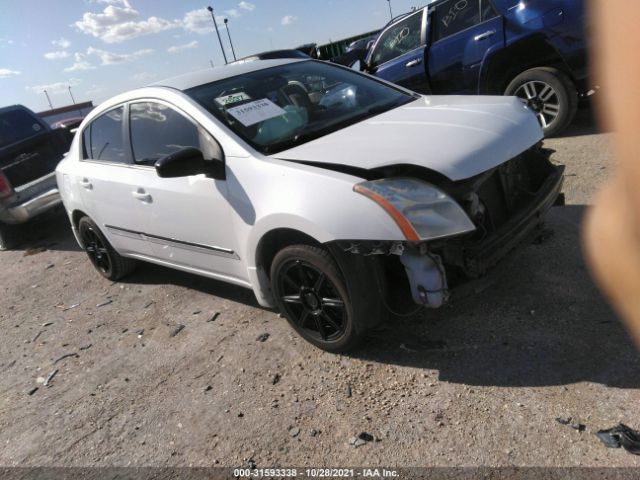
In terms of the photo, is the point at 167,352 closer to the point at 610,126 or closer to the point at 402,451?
the point at 402,451

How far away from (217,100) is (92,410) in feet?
6.91

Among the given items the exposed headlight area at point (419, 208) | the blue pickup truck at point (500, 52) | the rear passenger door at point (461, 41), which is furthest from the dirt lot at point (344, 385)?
the rear passenger door at point (461, 41)

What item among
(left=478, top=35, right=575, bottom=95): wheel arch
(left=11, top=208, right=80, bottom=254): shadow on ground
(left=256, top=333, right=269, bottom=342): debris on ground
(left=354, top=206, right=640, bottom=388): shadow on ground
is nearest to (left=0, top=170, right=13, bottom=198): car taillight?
(left=11, top=208, right=80, bottom=254): shadow on ground

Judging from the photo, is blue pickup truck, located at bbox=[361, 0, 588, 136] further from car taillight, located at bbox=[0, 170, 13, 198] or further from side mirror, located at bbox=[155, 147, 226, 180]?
car taillight, located at bbox=[0, 170, 13, 198]

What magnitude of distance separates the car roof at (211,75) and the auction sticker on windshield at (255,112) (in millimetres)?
505

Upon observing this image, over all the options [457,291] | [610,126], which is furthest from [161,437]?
[610,126]

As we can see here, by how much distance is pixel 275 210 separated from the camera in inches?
111

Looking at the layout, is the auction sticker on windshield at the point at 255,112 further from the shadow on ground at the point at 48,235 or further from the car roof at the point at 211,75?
the shadow on ground at the point at 48,235

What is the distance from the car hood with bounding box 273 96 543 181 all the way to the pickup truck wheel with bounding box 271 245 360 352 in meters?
0.53

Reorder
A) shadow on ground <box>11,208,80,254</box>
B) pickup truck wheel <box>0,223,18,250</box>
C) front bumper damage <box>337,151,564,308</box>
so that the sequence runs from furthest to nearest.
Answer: pickup truck wheel <box>0,223,18,250</box>
shadow on ground <box>11,208,80,254</box>
front bumper damage <box>337,151,564,308</box>

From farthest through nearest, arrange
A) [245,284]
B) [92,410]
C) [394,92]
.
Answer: [394,92], [245,284], [92,410]

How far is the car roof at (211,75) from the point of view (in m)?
3.70

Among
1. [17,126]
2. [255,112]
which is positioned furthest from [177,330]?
[17,126]

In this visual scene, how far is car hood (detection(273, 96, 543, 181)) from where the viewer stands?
2.59m
